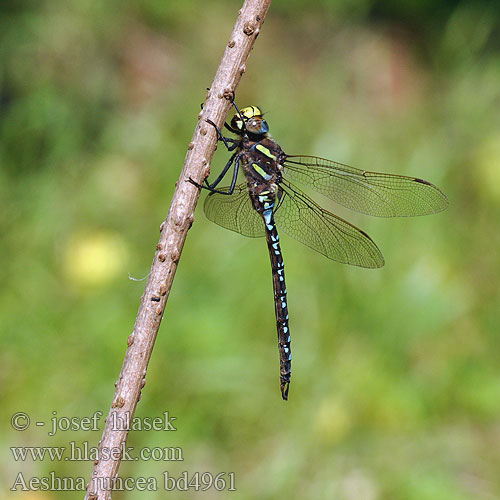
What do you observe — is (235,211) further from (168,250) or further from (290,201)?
(168,250)

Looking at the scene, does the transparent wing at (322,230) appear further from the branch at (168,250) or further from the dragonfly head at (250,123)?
the branch at (168,250)

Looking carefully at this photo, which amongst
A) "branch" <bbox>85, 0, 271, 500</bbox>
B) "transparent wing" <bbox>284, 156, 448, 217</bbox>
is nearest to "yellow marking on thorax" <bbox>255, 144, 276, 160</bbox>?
"transparent wing" <bbox>284, 156, 448, 217</bbox>

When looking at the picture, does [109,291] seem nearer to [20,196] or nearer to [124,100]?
[20,196]

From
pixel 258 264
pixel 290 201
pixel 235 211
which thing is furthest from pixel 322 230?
pixel 258 264

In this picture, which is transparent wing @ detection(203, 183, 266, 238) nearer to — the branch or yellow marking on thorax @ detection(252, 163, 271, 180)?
yellow marking on thorax @ detection(252, 163, 271, 180)

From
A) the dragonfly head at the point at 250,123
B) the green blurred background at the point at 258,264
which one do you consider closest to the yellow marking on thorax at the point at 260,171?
the dragonfly head at the point at 250,123
